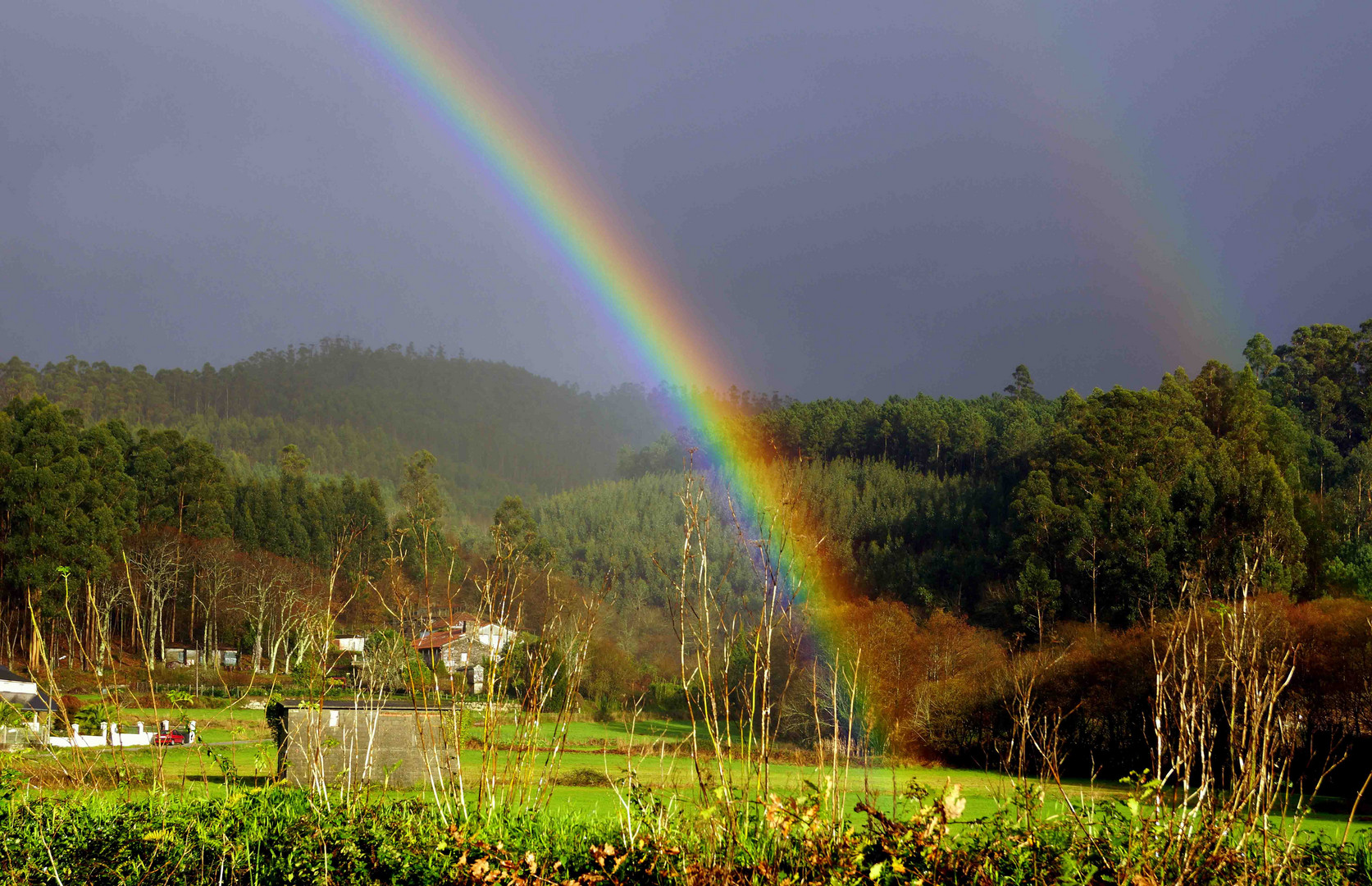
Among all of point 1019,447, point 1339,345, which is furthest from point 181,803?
point 1339,345

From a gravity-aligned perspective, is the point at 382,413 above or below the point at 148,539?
above

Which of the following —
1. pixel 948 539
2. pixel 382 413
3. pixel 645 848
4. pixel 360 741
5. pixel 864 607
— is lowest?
pixel 360 741

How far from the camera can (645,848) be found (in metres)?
3.34

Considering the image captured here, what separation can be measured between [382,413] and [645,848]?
114 metres

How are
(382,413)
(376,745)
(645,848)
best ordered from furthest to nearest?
(382,413)
(376,745)
(645,848)

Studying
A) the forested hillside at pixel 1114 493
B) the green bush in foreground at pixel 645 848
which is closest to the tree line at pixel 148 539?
the forested hillside at pixel 1114 493

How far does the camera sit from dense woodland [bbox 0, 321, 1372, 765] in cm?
2556

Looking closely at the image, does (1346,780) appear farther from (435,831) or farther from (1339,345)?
(1339,345)

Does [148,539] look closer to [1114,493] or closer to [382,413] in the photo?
[1114,493]

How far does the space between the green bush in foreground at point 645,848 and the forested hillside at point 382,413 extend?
7531 centimetres

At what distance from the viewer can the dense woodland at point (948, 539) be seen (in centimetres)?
2556

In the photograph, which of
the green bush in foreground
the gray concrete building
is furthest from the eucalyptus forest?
the gray concrete building

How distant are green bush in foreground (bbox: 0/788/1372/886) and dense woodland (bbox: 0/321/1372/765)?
889mm

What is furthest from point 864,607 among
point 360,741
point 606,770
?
point 606,770
